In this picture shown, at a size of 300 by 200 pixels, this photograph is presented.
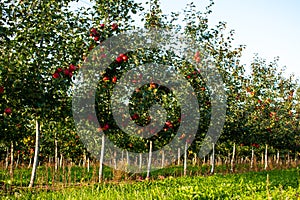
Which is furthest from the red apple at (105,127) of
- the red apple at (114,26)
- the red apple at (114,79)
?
the red apple at (114,26)

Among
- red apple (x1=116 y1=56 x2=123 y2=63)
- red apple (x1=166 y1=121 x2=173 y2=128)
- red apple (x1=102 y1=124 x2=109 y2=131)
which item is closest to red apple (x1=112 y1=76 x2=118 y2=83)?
red apple (x1=116 y1=56 x2=123 y2=63)

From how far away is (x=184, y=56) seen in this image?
53.2 feet

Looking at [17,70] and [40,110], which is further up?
[17,70]

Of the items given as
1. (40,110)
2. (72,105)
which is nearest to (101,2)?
(72,105)

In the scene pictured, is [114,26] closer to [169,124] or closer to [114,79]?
[114,79]

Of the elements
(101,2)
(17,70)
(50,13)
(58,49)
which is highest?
(101,2)

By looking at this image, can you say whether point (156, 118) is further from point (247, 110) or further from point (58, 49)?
point (247, 110)

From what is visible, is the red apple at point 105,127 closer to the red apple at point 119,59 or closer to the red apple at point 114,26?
the red apple at point 119,59

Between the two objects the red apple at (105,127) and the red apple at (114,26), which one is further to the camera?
the red apple at (105,127)

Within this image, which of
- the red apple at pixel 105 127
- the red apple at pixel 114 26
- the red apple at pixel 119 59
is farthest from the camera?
the red apple at pixel 105 127

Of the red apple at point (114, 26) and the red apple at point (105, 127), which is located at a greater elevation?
the red apple at point (114, 26)

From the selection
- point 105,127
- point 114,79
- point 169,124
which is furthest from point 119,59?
point 169,124

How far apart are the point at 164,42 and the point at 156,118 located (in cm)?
299

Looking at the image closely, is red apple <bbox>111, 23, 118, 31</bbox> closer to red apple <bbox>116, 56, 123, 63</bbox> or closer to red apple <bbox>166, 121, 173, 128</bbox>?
red apple <bbox>116, 56, 123, 63</bbox>
